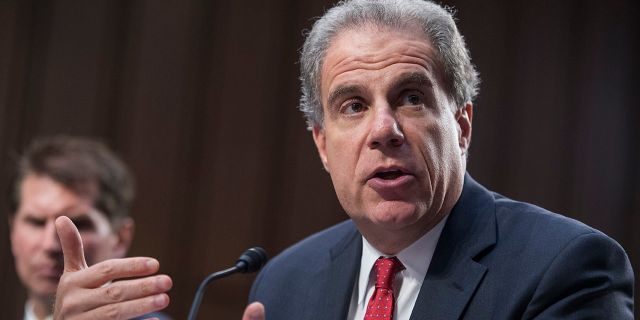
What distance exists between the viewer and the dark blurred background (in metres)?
4.09

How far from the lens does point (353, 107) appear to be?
2.05m

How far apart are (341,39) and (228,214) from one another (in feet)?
7.47

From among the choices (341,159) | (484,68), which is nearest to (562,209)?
(484,68)

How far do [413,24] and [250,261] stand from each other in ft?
2.40

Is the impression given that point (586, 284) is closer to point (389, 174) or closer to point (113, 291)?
point (389, 174)

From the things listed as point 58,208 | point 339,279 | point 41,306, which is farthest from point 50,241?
point 339,279

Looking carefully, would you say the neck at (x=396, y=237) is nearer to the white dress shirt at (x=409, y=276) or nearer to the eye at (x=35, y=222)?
the white dress shirt at (x=409, y=276)

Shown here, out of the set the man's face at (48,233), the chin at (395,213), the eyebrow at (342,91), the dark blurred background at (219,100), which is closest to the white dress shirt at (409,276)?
the chin at (395,213)

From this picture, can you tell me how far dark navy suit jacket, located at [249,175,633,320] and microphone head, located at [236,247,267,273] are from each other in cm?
26

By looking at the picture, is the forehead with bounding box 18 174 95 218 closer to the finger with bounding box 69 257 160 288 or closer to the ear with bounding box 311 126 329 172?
the ear with bounding box 311 126 329 172

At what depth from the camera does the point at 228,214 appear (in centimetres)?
426

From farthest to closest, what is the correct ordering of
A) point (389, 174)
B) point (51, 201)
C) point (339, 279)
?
point (51, 201), point (339, 279), point (389, 174)

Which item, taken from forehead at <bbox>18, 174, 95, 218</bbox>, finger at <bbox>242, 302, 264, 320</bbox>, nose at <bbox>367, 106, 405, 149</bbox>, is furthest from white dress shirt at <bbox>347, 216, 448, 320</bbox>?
forehead at <bbox>18, 174, 95, 218</bbox>

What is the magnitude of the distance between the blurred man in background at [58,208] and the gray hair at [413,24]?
1368mm
